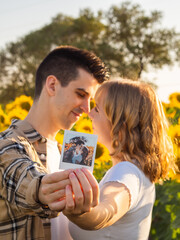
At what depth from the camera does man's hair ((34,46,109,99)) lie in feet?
10.1

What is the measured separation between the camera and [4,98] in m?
31.2

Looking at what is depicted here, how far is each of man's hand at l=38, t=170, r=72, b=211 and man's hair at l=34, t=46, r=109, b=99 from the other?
170 cm

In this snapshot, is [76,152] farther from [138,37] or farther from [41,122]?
[138,37]

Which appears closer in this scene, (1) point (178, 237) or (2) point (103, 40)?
(1) point (178, 237)

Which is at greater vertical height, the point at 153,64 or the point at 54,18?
the point at 54,18

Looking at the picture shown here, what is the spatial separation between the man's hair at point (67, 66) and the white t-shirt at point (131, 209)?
4.02 feet

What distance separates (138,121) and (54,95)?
3.16ft

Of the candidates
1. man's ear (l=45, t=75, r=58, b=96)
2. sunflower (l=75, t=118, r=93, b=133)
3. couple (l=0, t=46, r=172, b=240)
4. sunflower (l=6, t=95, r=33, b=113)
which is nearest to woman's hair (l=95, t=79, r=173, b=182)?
couple (l=0, t=46, r=172, b=240)

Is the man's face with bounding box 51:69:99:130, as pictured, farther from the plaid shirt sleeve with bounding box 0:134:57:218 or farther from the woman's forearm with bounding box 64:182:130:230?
the woman's forearm with bounding box 64:182:130:230

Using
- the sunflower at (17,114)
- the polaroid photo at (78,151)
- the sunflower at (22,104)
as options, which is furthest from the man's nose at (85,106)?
the sunflower at (22,104)

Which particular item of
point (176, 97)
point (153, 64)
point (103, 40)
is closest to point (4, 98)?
point (103, 40)

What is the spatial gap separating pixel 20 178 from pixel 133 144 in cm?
75

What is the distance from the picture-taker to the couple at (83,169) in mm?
1461

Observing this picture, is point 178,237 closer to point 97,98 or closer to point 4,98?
point 97,98
